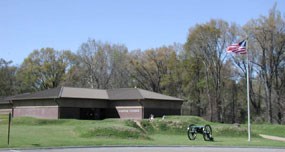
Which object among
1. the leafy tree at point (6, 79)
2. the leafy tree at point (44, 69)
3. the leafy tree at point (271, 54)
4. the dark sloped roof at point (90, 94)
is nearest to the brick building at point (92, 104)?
the dark sloped roof at point (90, 94)

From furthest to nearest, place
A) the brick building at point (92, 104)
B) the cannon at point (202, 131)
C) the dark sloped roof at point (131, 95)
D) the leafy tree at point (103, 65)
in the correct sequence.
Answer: the leafy tree at point (103, 65)
the dark sloped roof at point (131, 95)
the brick building at point (92, 104)
the cannon at point (202, 131)

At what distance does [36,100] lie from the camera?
53.5 metres

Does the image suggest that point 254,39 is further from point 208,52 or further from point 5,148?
point 5,148

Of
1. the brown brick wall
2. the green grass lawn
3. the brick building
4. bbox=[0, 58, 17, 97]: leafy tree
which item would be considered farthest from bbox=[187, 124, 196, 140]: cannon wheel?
bbox=[0, 58, 17, 97]: leafy tree

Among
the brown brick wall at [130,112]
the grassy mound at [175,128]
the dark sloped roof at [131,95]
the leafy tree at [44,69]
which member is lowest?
the grassy mound at [175,128]

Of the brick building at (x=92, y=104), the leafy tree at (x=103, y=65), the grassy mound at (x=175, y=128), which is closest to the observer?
the grassy mound at (x=175, y=128)

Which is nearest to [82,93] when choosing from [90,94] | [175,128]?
[90,94]

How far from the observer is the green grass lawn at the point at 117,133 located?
25047 millimetres

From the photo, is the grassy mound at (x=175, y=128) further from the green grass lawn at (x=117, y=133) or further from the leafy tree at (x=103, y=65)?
the leafy tree at (x=103, y=65)

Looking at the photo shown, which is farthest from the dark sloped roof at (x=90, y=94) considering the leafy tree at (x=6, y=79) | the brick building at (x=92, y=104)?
the leafy tree at (x=6, y=79)

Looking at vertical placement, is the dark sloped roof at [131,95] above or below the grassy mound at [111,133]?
above

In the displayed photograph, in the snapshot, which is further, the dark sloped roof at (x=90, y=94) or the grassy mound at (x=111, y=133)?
the dark sloped roof at (x=90, y=94)

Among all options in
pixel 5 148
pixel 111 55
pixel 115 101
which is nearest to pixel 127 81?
pixel 111 55

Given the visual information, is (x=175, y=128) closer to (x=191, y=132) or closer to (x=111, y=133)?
(x=191, y=132)
